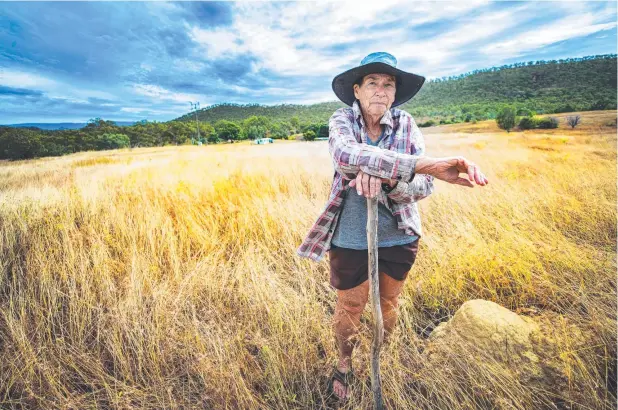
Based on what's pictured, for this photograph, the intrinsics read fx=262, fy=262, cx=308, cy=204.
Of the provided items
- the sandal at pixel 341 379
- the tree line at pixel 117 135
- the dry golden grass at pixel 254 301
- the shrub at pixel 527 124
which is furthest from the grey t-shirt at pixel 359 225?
the shrub at pixel 527 124

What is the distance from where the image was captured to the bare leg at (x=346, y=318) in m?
1.72

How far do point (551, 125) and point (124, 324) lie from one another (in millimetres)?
47217

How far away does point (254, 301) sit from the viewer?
8.21 ft

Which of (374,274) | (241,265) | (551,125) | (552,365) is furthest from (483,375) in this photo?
(551,125)

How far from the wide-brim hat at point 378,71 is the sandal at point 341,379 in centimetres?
188

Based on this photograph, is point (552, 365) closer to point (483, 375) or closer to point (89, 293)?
point (483, 375)

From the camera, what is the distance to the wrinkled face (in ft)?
4.82

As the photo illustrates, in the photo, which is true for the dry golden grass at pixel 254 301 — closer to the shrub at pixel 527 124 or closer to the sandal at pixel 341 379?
the sandal at pixel 341 379

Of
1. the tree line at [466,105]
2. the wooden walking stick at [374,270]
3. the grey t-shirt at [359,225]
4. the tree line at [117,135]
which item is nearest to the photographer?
the wooden walking stick at [374,270]

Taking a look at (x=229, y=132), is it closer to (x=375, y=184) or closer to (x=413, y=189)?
(x=413, y=189)

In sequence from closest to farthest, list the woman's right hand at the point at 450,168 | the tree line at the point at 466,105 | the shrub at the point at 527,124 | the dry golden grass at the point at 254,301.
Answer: the woman's right hand at the point at 450,168 < the dry golden grass at the point at 254,301 < the shrub at the point at 527,124 < the tree line at the point at 466,105

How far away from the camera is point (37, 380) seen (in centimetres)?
184

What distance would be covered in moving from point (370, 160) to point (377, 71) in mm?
676

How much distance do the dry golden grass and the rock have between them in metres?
0.12
